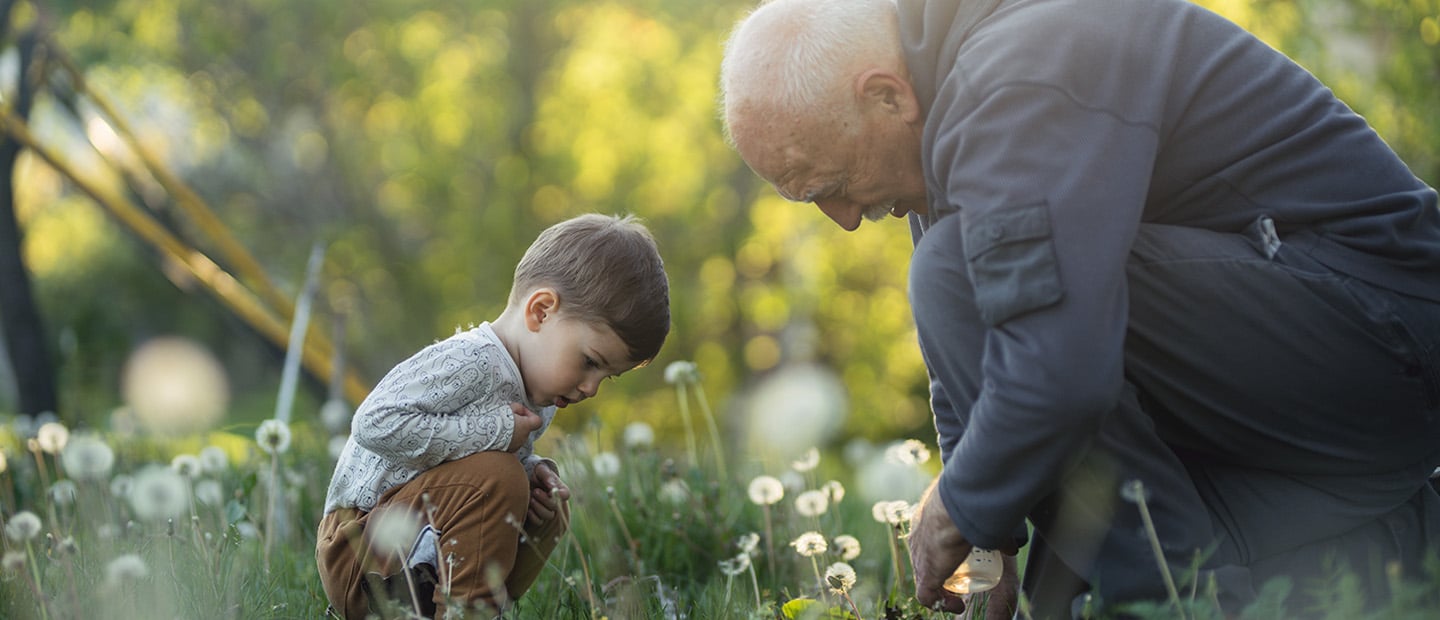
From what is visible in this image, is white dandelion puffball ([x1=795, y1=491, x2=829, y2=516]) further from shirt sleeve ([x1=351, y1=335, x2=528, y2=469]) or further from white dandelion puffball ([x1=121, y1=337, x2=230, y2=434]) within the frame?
white dandelion puffball ([x1=121, y1=337, x2=230, y2=434])

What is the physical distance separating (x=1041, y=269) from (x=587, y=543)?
1.80 metres

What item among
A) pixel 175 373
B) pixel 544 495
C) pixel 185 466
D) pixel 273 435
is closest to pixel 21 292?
pixel 185 466

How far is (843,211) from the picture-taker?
2311mm

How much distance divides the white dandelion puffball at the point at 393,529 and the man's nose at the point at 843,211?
3.12ft

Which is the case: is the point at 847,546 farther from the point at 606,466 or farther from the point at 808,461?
the point at 606,466

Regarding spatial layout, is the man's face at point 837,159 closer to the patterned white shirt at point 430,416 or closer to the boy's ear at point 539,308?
the boy's ear at point 539,308

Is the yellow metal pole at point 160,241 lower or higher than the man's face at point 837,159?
lower

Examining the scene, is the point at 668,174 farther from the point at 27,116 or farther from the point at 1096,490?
the point at 1096,490

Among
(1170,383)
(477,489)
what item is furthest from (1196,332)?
(477,489)

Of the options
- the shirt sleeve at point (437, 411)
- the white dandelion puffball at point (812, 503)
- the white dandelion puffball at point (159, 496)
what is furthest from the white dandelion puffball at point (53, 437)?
the white dandelion puffball at point (812, 503)

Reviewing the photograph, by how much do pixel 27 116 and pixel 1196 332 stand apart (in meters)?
5.49

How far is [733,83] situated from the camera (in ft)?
7.20

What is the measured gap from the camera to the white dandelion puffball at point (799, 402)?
13.3 meters

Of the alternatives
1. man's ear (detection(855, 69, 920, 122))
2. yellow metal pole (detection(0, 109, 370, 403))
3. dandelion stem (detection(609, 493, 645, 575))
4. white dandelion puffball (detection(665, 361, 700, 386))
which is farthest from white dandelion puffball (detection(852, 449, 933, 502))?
yellow metal pole (detection(0, 109, 370, 403))
